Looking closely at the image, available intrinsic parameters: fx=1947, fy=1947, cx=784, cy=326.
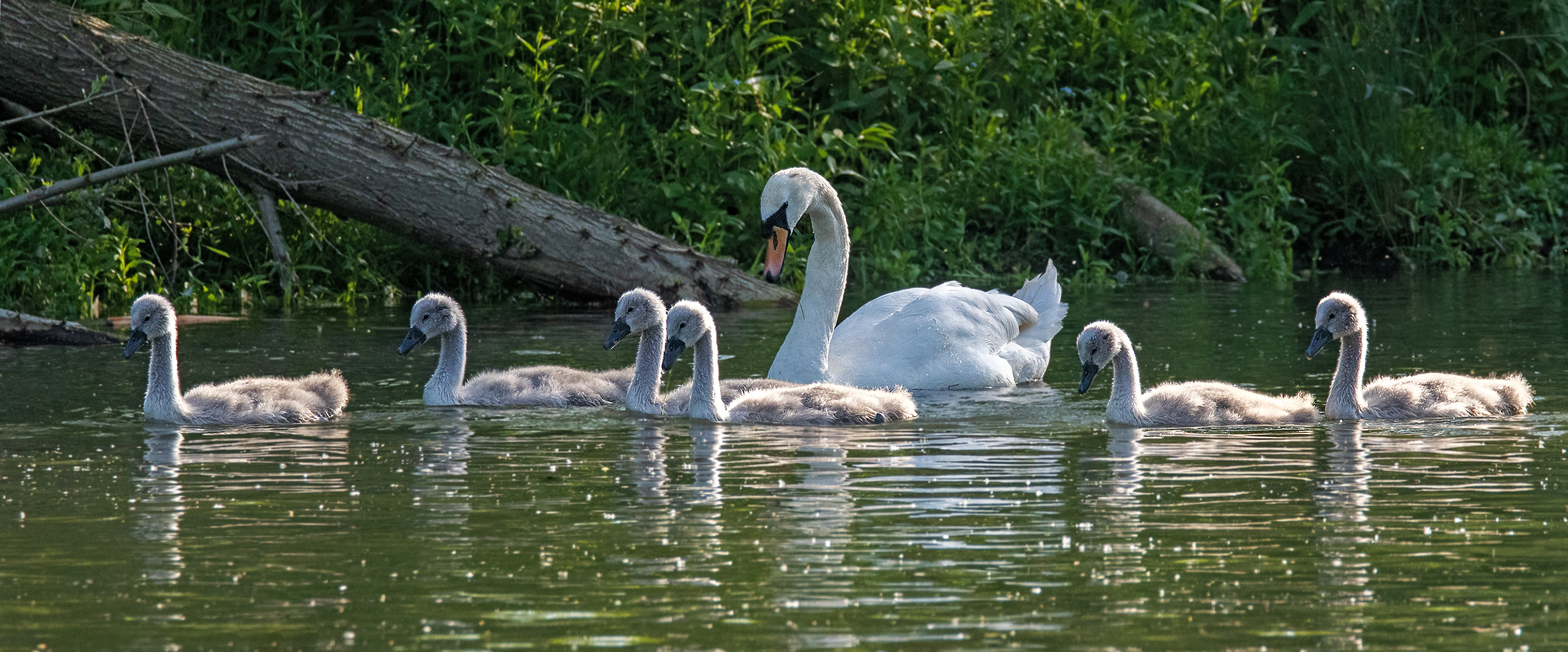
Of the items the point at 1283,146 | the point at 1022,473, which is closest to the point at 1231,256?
the point at 1283,146

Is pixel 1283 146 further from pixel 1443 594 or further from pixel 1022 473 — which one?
pixel 1443 594

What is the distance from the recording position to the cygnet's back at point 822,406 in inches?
339

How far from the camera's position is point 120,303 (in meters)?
14.2

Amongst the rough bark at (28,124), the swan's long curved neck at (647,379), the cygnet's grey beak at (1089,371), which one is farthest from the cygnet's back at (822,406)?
the rough bark at (28,124)

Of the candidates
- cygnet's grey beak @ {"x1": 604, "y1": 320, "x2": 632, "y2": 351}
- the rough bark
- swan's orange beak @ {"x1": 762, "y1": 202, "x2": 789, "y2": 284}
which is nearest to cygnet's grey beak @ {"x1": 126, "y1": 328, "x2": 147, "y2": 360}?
cygnet's grey beak @ {"x1": 604, "y1": 320, "x2": 632, "y2": 351}

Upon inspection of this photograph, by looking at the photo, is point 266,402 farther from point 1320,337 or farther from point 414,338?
point 1320,337

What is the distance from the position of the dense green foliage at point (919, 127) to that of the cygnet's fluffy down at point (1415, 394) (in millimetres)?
8137

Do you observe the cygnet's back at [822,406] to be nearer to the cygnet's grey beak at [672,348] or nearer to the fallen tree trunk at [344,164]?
the cygnet's grey beak at [672,348]

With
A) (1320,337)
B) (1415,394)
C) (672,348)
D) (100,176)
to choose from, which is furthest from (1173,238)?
(100,176)

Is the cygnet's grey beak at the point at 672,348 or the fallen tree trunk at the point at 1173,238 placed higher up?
the fallen tree trunk at the point at 1173,238

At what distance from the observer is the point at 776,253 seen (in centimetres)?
992

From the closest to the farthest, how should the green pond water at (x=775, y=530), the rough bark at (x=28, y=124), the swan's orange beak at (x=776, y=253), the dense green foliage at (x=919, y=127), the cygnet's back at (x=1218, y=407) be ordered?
the green pond water at (x=775, y=530) < the cygnet's back at (x=1218, y=407) < the swan's orange beak at (x=776, y=253) < the rough bark at (x=28, y=124) < the dense green foliage at (x=919, y=127)

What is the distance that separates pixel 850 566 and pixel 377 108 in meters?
12.7

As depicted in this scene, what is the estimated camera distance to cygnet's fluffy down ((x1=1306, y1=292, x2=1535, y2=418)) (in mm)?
8492
